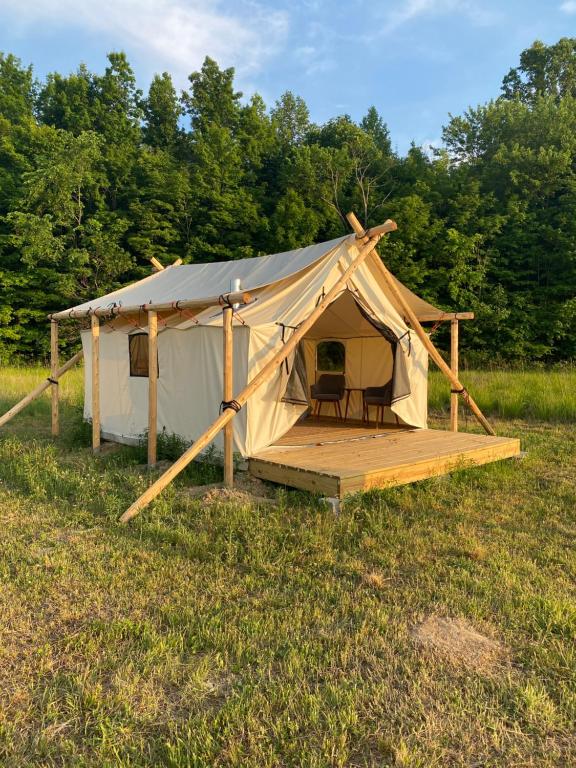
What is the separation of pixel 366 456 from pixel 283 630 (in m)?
3.38

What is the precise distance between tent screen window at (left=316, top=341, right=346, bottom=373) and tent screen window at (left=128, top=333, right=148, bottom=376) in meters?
3.77

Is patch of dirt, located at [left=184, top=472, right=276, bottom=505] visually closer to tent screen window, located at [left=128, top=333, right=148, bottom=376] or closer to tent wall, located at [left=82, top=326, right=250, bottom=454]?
tent wall, located at [left=82, top=326, right=250, bottom=454]

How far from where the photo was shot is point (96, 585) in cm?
323

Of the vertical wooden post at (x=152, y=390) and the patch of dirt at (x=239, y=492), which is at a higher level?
the vertical wooden post at (x=152, y=390)

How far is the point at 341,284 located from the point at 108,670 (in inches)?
179

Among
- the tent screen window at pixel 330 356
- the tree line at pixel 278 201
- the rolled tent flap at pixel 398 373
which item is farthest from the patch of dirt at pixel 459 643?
the tree line at pixel 278 201

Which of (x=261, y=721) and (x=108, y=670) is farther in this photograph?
(x=108, y=670)

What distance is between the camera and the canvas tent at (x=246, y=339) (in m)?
6.15

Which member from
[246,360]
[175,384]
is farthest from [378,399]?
[175,384]

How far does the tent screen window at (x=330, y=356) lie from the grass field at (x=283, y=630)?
5132 millimetres

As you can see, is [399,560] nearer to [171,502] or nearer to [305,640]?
[305,640]

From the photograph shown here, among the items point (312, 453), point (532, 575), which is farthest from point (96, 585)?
point (312, 453)

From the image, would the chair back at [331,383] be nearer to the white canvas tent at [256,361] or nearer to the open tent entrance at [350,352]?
the open tent entrance at [350,352]

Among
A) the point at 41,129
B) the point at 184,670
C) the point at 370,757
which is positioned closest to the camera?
the point at 370,757
